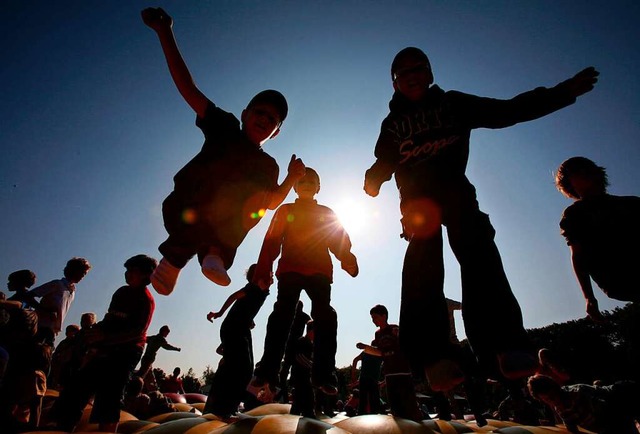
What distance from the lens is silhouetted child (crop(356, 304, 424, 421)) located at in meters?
5.02

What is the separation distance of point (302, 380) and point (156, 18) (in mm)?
4781

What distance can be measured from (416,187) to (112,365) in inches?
150

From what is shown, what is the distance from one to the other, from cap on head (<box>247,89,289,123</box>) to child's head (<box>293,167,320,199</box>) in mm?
881

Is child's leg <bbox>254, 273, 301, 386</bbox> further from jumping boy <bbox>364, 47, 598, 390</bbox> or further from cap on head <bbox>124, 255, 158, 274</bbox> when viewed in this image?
cap on head <bbox>124, 255, 158, 274</bbox>

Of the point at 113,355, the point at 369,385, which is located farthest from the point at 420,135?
the point at 369,385

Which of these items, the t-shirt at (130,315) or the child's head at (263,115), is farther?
the t-shirt at (130,315)

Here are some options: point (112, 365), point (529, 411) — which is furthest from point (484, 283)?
point (529, 411)

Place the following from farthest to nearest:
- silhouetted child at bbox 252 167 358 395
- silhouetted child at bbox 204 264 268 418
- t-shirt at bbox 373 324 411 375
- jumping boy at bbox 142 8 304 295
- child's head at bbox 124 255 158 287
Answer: t-shirt at bbox 373 324 411 375 → child's head at bbox 124 255 158 287 → silhouetted child at bbox 252 167 358 395 → silhouetted child at bbox 204 264 268 418 → jumping boy at bbox 142 8 304 295

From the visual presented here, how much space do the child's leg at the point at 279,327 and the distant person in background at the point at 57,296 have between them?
431 cm

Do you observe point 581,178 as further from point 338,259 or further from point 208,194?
point 208,194

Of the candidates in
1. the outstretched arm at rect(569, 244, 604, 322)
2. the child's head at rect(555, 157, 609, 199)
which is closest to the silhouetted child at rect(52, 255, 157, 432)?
the outstretched arm at rect(569, 244, 604, 322)

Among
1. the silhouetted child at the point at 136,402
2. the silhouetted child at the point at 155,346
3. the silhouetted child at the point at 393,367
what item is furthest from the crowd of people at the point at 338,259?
the silhouetted child at the point at 155,346

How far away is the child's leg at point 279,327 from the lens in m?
3.21

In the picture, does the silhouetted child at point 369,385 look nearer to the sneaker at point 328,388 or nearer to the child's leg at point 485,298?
the sneaker at point 328,388
